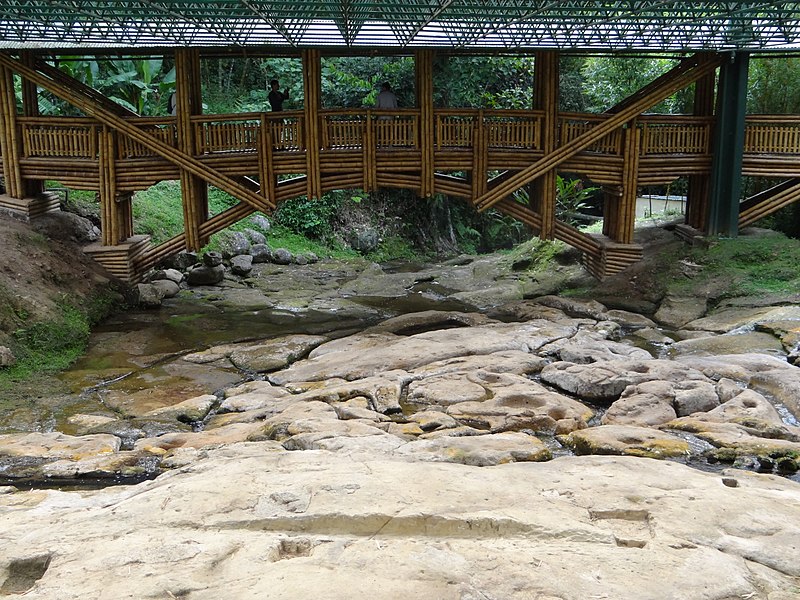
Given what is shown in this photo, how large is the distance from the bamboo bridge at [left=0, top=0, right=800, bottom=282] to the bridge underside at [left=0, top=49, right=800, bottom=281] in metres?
0.03

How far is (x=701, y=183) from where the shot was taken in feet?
58.9

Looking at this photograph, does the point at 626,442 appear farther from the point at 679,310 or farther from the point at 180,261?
the point at 180,261

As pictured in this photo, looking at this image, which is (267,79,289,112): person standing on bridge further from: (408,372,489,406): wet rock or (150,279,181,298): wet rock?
(408,372,489,406): wet rock

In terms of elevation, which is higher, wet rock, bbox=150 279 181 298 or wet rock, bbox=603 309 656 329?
wet rock, bbox=150 279 181 298

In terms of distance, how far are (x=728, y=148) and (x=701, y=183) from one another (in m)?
1.10

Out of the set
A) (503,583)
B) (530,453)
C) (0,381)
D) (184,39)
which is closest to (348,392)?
(530,453)

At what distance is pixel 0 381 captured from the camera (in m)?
12.1

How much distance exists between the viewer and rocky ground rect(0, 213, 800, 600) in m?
5.55

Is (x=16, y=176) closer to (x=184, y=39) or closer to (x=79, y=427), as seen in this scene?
(x=184, y=39)

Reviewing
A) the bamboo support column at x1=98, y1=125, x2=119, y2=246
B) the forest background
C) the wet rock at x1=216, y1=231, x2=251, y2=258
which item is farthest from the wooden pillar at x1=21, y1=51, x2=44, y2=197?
the wet rock at x1=216, y1=231, x2=251, y2=258

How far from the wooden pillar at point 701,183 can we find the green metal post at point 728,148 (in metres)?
0.31

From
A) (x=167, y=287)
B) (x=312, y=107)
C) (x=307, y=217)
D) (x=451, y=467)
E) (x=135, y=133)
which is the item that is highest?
(x=312, y=107)

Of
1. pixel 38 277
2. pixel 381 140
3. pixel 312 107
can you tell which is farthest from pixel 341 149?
pixel 38 277

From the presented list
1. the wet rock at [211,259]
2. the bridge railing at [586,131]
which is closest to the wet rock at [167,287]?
the wet rock at [211,259]
